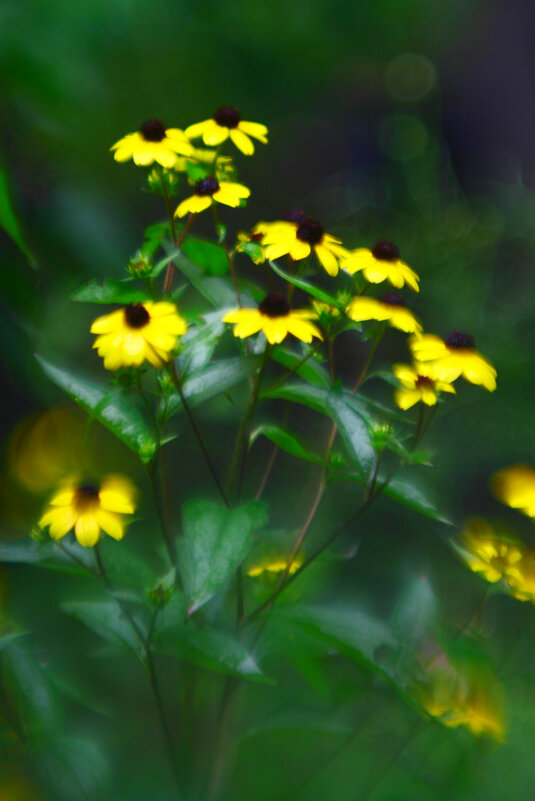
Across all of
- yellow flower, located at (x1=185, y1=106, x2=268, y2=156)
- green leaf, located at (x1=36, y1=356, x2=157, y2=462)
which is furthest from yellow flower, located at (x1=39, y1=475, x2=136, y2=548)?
yellow flower, located at (x1=185, y1=106, x2=268, y2=156)

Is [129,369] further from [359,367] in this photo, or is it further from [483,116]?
[483,116]

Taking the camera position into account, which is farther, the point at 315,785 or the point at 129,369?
the point at 315,785

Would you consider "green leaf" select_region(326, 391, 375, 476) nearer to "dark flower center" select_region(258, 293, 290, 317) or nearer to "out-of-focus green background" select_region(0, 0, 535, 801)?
"dark flower center" select_region(258, 293, 290, 317)

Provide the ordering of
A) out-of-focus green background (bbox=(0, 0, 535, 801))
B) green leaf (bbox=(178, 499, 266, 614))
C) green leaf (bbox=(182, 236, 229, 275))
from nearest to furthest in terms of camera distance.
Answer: green leaf (bbox=(178, 499, 266, 614)), green leaf (bbox=(182, 236, 229, 275)), out-of-focus green background (bbox=(0, 0, 535, 801))

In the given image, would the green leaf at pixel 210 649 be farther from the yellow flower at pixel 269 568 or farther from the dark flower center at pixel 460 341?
the dark flower center at pixel 460 341

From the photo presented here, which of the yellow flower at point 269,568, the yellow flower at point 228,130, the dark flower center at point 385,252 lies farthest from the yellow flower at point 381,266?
the yellow flower at point 269,568

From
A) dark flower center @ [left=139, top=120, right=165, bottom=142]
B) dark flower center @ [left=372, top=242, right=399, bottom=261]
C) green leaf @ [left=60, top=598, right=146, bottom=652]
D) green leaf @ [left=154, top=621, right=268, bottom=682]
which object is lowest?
green leaf @ [left=60, top=598, right=146, bottom=652]

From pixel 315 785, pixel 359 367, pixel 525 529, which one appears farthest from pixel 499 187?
pixel 315 785

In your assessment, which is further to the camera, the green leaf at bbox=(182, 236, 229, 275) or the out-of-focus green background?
the out-of-focus green background
